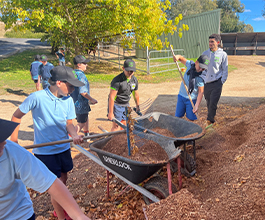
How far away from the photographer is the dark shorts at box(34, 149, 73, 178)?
10.2 feet

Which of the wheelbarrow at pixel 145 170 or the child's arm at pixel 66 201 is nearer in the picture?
the child's arm at pixel 66 201

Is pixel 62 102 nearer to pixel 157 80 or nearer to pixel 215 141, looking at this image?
pixel 215 141

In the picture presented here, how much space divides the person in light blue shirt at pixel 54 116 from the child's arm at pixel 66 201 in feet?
5.08

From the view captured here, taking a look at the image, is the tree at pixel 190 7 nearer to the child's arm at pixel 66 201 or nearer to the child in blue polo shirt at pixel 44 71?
the child in blue polo shirt at pixel 44 71

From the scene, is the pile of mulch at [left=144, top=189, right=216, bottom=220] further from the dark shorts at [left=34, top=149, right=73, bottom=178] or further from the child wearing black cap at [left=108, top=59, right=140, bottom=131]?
the child wearing black cap at [left=108, top=59, right=140, bottom=131]

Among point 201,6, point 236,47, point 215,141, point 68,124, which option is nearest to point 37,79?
point 68,124

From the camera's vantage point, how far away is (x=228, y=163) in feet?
11.8

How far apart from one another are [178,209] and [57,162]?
1727 millimetres

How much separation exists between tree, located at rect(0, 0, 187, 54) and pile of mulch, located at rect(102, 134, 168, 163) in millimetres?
8609

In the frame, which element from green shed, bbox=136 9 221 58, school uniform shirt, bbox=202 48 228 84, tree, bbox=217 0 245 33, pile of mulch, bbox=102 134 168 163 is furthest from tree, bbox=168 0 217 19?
pile of mulch, bbox=102 134 168 163

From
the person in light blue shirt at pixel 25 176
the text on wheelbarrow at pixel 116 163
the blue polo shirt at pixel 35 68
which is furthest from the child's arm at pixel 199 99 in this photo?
the blue polo shirt at pixel 35 68

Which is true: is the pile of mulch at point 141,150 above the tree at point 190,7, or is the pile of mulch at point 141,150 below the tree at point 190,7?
below

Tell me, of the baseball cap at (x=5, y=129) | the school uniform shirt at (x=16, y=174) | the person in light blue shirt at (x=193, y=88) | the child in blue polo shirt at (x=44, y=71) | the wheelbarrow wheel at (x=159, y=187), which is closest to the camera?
the baseball cap at (x=5, y=129)

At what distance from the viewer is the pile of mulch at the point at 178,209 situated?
2.32 m
